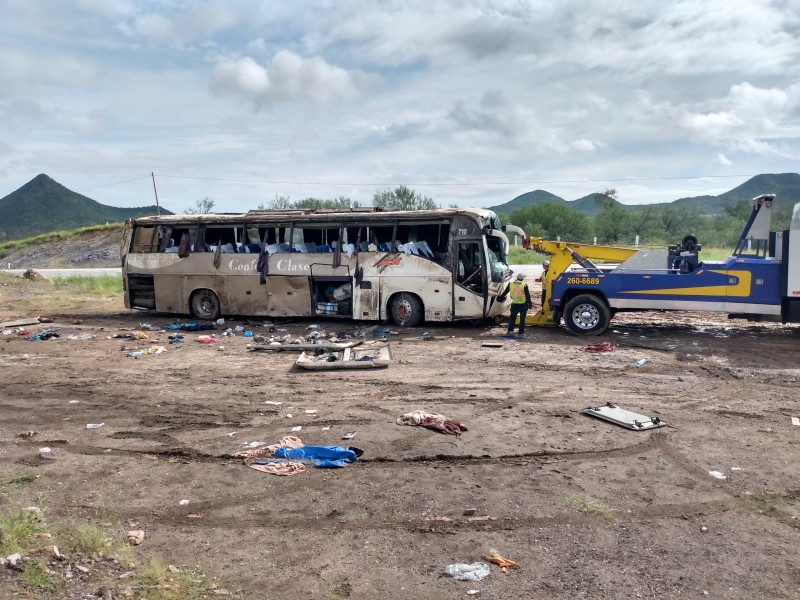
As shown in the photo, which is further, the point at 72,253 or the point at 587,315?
the point at 72,253

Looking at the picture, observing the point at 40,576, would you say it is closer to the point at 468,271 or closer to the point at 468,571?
the point at 468,571

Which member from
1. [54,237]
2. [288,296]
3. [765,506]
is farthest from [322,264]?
[54,237]

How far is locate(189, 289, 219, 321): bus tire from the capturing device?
16.3 metres

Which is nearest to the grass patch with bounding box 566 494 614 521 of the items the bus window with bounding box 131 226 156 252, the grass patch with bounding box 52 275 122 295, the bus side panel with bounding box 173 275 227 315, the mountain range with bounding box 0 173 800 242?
the bus side panel with bounding box 173 275 227 315

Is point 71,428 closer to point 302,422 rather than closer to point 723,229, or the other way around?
point 302,422

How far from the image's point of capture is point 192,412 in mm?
7922

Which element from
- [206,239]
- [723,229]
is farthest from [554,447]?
[723,229]

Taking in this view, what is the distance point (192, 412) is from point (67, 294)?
18.4 m

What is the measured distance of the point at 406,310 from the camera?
14.5 meters

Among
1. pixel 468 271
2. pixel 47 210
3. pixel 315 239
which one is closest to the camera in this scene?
pixel 468 271

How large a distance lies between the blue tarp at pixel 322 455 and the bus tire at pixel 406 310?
8270 mm

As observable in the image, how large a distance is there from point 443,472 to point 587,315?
27.6ft

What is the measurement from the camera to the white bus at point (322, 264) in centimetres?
1406

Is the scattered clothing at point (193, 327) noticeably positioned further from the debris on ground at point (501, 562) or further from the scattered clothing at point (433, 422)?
the debris on ground at point (501, 562)
